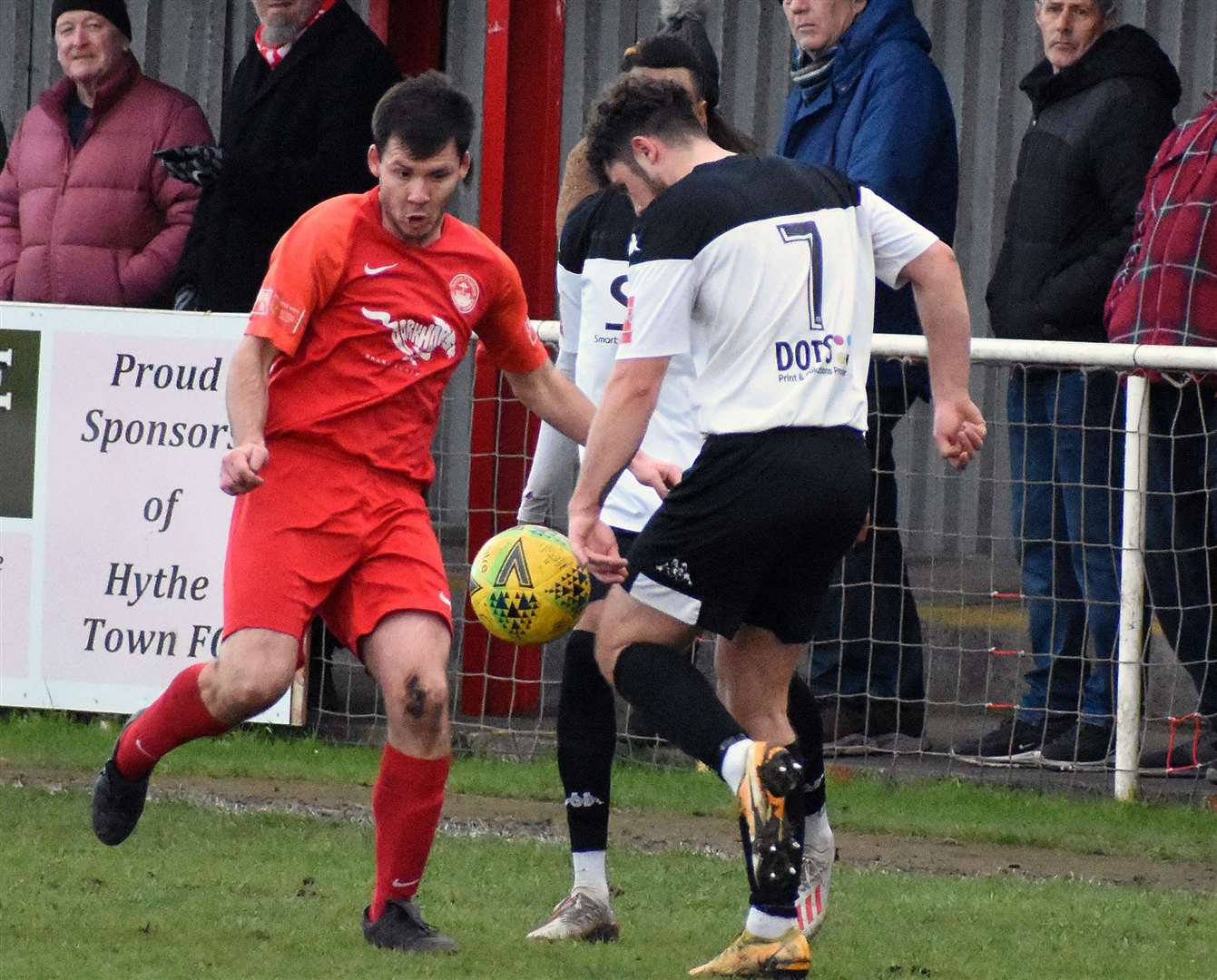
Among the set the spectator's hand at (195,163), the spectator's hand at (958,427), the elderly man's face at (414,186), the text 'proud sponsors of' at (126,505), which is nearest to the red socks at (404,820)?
the elderly man's face at (414,186)

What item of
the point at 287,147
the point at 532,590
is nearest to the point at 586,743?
the point at 532,590

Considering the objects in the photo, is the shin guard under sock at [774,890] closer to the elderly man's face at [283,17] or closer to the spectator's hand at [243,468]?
the spectator's hand at [243,468]

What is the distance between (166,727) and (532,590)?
97cm

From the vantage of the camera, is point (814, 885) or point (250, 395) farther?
point (814, 885)

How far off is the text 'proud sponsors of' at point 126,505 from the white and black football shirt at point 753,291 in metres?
3.44

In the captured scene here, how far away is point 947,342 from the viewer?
5203mm

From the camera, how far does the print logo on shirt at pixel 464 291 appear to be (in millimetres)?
5508

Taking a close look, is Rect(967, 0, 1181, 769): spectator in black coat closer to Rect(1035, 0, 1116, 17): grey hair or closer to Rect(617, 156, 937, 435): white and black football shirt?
Rect(1035, 0, 1116, 17): grey hair

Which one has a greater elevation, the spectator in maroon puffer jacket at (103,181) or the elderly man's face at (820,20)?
the elderly man's face at (820,20)

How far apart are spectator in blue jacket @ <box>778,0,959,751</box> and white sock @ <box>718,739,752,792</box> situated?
3.11 m

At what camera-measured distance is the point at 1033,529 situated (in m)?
7.89

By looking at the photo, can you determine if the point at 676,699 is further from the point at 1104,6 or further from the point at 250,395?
the point at 1104,6

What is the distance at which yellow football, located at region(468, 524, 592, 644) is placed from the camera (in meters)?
5.73

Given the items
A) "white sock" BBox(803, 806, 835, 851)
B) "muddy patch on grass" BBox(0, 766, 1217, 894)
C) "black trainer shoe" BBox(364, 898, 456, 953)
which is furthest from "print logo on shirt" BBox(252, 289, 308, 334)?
"muddy patch on grass" BBox(0, 766, 1217, 894)
